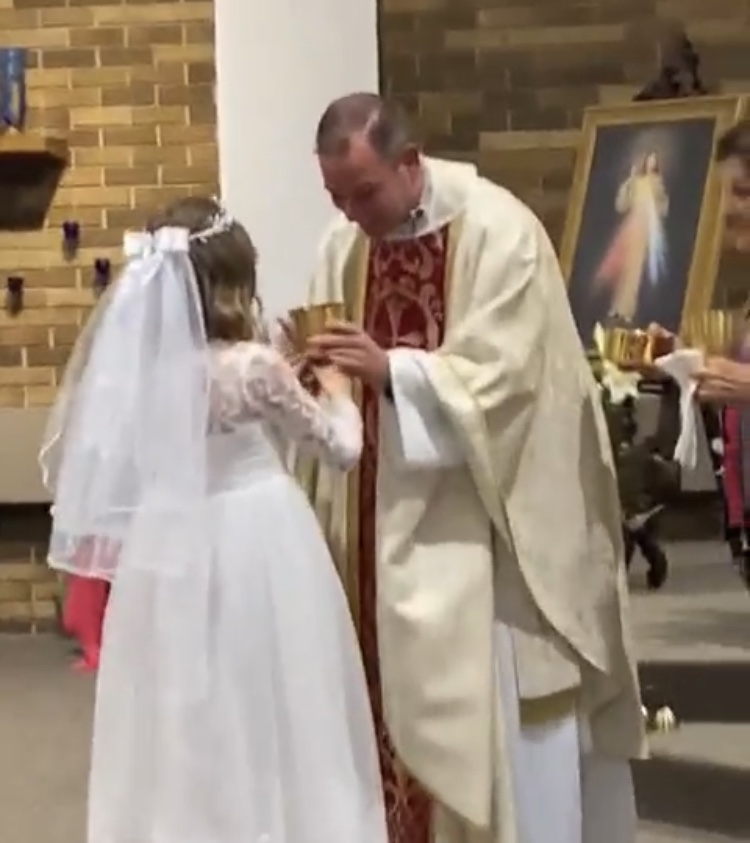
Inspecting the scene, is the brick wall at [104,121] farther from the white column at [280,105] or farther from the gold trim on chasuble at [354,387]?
the gold trim on chasuble at [354,387]

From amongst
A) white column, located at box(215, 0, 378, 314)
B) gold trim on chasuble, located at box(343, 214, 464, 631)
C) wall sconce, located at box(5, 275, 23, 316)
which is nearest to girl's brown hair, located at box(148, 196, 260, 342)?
gold trim on chasuble, located at box(343, 214, 464, 631)

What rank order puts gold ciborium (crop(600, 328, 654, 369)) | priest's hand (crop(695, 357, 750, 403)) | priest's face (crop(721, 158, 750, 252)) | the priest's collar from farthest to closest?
gold ciborium (crop(600, 328, 654, 369)) → priest's face (crop(721, 158, 750, 252)) → priest's hand (crop(695, 357, 750, 403)) → the priest's collar

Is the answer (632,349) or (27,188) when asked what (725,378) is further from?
(27,188)

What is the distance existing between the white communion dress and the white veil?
19 mm

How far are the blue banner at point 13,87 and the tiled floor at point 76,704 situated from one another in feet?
5.86

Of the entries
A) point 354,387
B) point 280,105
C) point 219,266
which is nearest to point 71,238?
point 280,105

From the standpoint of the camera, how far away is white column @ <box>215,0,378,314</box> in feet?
13.1

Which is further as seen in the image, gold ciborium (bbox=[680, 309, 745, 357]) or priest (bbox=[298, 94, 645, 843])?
gold ciborium (bbox=[680, 309, 745, 357])

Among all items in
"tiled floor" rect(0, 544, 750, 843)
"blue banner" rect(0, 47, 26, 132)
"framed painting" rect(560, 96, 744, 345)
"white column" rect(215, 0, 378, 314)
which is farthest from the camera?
"blue banner" rect(0, 47, 26, 132)

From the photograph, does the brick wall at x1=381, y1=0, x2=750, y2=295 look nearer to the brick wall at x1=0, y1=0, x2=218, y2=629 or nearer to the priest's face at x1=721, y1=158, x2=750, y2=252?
the brick wall at x1=0, y1=0, x2=218, y2=629

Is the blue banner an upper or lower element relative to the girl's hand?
upper

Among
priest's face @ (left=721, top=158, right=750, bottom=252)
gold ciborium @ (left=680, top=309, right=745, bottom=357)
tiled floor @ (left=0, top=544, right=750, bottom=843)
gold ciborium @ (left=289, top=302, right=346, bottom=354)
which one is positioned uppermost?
priest's face @ (left=721, top=158, right=750, bottom=252)

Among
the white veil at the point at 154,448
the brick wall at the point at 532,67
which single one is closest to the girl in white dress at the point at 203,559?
the white veil at the point at 154,448

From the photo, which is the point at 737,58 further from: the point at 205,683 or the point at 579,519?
the point at 205,683
